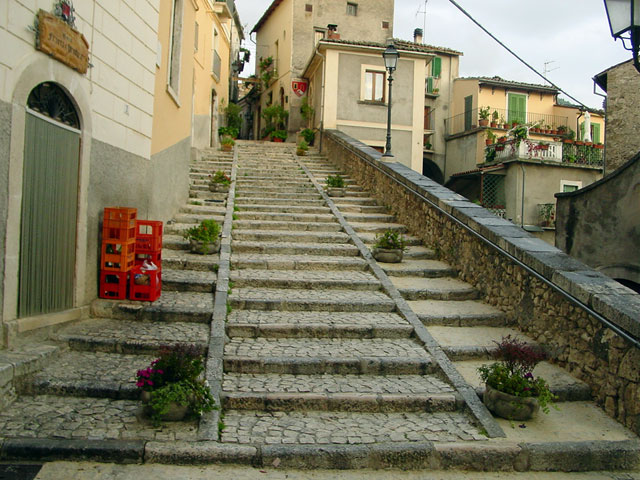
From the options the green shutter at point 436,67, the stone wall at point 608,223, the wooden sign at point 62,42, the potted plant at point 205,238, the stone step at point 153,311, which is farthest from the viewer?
the green shutter at point 436,67

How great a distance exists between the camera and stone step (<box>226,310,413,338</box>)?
5.73 metres

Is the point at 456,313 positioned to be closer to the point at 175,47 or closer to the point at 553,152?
the point at 175,47

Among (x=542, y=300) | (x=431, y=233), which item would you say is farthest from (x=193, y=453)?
(x=431, y=233)

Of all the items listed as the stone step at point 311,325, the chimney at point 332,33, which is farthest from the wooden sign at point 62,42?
the chimney at point 332,33

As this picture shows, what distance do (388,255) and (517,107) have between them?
20.8m

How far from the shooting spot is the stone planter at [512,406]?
438cm

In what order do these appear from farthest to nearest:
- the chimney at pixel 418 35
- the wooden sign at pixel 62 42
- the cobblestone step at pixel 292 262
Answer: the chimney at pixel 418 35 < the cobblestone step at pixel 292 262 < the wooden sign at pixel 62 42

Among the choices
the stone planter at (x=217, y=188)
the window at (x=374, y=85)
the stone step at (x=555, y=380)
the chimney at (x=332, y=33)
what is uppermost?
the chimney at (x=332, y=33)

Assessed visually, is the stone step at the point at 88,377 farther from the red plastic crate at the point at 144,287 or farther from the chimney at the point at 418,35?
the chimney at the point at 418,35

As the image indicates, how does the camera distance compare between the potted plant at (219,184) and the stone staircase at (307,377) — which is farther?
the potted plant at (219,184)

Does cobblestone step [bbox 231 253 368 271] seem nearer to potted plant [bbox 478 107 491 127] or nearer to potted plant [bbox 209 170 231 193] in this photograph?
potted plant [bbox 209 170 231 193]

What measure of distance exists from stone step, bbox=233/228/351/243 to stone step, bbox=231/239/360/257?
254mm

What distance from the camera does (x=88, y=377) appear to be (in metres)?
4.63

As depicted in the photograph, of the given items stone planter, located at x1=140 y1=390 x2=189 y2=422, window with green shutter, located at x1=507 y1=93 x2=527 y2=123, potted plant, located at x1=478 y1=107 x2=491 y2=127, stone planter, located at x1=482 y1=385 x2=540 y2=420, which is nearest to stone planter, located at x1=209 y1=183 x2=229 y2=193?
Answer: stone planter, located at x1=140 y1=390 x2=189 y2=422
